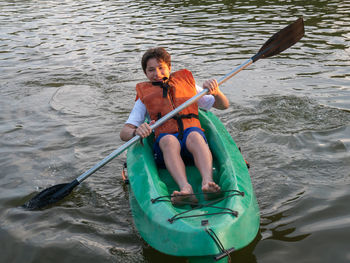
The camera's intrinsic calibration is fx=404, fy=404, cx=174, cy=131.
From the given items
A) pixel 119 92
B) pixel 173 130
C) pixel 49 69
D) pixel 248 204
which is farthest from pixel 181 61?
pixel 248 204

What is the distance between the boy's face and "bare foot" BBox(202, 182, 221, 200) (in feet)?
4.17

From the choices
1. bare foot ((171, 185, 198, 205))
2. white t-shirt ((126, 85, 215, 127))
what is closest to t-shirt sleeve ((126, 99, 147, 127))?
white t-shirt ((126, 85, 215, 127))

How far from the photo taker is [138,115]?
146 inches

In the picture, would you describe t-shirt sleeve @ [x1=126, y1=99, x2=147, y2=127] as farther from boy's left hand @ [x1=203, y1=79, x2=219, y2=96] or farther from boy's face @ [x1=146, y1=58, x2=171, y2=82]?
boy's left hand @ [x1=203, y1=79, x2=219, y2=96]

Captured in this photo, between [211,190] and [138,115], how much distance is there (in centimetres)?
124

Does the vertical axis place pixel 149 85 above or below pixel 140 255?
above

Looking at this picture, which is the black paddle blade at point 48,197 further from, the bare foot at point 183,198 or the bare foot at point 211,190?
the bare foot at point 211,190

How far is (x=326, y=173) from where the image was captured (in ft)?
11.9

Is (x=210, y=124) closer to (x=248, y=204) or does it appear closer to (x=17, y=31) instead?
(x=248, y=204)

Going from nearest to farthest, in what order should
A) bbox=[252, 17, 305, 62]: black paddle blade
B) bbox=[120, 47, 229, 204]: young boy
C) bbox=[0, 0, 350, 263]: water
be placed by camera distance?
bbox=[0, 0, 350, 263]: water
bbox=[120, 47, 229, 204]: young boy
bbox=[252, 17, 305, 62]: black paddle blade

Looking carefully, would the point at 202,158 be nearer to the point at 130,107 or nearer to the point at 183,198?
the point at 183,198

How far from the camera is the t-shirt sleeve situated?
366cm

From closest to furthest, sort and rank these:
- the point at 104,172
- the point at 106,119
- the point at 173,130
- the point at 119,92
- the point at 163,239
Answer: the point at 163,239 < the point at 173,130 < the point at 104,172 < the point at 106,119 < the point at 119,92

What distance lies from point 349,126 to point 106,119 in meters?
3.03
